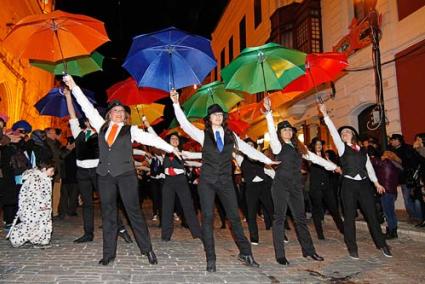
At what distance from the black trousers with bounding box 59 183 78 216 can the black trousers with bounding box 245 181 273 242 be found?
213 inches

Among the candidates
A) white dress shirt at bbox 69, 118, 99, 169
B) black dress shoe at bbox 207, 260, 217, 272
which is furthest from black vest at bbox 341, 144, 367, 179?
white dress shirt at bbox 69, 118, 99, 169

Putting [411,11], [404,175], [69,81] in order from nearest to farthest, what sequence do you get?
[69,81] → [404,175] → [411,11]

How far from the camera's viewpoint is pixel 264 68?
271 inches

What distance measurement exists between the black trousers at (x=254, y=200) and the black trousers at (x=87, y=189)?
2914 millimetres

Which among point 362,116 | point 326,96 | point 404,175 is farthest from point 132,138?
point 326,96

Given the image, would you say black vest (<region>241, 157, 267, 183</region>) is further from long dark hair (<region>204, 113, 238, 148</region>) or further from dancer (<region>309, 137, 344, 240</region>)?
long dark hair (<region>204, 113, 238, 148</region>)

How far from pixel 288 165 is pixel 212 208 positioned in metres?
1.43

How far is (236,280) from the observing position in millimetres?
4711

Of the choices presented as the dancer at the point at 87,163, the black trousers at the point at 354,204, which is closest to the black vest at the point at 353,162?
the black trousers at the point at 354,204

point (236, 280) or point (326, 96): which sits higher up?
point (326, 96)

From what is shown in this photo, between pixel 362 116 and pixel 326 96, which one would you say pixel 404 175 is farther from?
pixel 326 96

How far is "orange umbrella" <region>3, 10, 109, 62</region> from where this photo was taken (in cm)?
598

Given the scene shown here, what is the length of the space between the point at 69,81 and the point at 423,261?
5957mm

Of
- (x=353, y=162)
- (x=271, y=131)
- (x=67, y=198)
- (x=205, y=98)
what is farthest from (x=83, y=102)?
(x=67, y=198)
